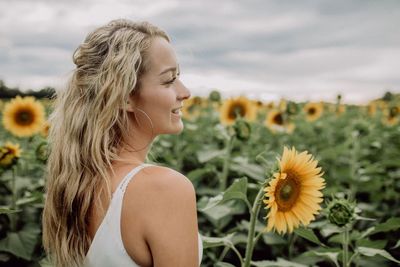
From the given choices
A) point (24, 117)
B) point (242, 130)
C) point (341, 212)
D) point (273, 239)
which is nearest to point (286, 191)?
point (341, 212)

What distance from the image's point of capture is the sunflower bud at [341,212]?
2.07 metres

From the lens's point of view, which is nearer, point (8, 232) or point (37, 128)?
point (8, 232)

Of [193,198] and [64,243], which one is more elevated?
[193,198]

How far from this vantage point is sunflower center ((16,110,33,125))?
15.5ft

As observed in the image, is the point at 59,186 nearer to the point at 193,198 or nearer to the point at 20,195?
the point at 193,198

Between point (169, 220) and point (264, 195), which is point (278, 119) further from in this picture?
point (169, 220)

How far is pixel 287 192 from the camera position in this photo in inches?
74.0

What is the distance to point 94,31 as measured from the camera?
1.86 m

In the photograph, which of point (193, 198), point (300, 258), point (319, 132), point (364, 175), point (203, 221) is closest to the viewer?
point (193, 198)

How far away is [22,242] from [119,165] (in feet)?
5.01

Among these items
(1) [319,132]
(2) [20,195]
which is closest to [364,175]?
(1) [319,132]

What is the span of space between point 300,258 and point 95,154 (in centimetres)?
164

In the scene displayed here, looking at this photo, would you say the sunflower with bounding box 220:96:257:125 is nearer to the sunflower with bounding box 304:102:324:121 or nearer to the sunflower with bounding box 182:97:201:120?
the sunflower with bounding box 182:97:201:120

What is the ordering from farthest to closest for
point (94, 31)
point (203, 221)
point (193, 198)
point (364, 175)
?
1. point (364, 175)
2. point (203, 221)
3. point (94, 31)
4. point (193, 198)
